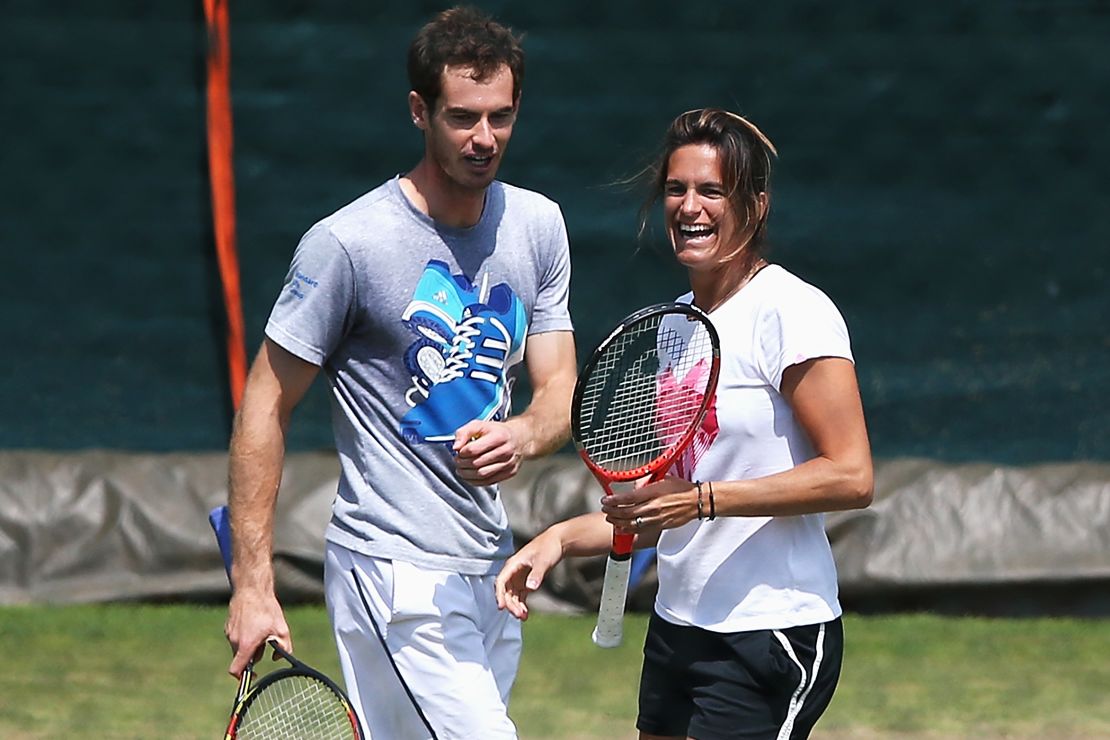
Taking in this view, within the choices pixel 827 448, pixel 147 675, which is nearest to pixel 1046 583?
pixel 147 675

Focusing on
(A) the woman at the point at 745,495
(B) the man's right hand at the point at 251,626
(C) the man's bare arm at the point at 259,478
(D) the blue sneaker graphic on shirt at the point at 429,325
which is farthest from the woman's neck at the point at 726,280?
(B) the man's right hand at the point at 251,626

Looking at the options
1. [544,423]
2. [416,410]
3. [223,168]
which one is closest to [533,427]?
[544,423]

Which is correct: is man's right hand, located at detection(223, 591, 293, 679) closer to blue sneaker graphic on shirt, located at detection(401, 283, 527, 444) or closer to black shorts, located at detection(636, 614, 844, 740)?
blue sneaker graphic on shirt, located at detection(401, 283, 527, 444)

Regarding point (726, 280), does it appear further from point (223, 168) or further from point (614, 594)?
point (223, 168)

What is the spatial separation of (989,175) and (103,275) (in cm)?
365

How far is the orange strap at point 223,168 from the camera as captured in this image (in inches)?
277

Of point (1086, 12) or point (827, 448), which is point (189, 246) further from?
point (827, 448)

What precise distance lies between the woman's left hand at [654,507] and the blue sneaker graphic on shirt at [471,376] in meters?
0.47

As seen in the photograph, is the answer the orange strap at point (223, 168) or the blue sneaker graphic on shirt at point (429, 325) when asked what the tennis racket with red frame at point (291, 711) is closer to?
the blue sneaker graphic on shirt at point (429, 325)

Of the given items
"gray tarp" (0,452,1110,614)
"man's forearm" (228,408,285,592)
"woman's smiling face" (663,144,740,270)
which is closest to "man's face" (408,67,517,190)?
"woman's smiling face" (663,144,740,270)

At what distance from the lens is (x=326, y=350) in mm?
3268

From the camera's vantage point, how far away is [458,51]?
129 inches

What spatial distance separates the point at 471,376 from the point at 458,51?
616 mm

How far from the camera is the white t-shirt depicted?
9.93 ft
